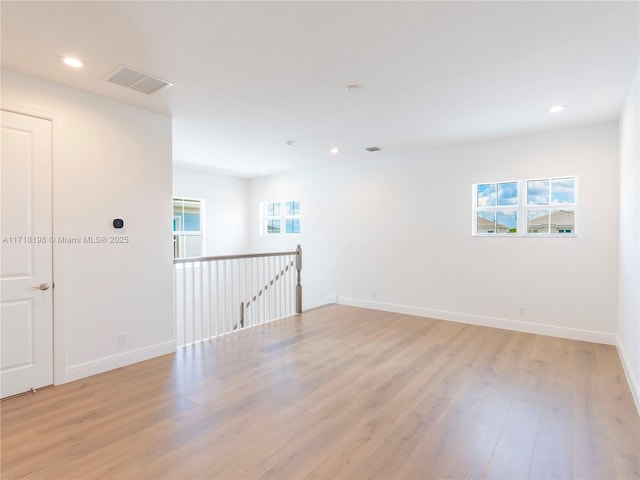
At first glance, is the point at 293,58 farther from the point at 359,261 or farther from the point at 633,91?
the point at 359,261

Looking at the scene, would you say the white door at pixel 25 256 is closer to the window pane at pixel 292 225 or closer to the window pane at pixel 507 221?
the window pane at pixel 292 225

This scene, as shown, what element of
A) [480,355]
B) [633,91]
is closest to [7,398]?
[480,355]

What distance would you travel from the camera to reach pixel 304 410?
2.56 m

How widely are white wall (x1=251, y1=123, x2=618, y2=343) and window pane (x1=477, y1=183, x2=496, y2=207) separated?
→ 15 centimetres

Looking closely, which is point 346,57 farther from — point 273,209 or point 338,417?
point 273,209

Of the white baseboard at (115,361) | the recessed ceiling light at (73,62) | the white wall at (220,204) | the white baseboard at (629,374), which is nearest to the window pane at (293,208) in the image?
the white wall at (220,204)

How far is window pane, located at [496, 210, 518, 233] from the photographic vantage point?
4.75 meters

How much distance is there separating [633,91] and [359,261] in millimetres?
4266

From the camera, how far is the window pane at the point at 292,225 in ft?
23.8

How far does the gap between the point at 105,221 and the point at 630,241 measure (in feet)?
16.6

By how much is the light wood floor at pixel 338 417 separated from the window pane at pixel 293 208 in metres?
3.81

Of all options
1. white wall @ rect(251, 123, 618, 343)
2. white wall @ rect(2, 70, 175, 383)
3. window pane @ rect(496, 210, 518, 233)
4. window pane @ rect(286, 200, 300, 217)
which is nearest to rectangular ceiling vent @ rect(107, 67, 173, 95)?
white wall @ rect(2, 70, 175, 383)

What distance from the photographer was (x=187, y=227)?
273 inches

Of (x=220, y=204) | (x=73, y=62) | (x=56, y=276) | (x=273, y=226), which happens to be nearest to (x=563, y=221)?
(x=273, y=226)
